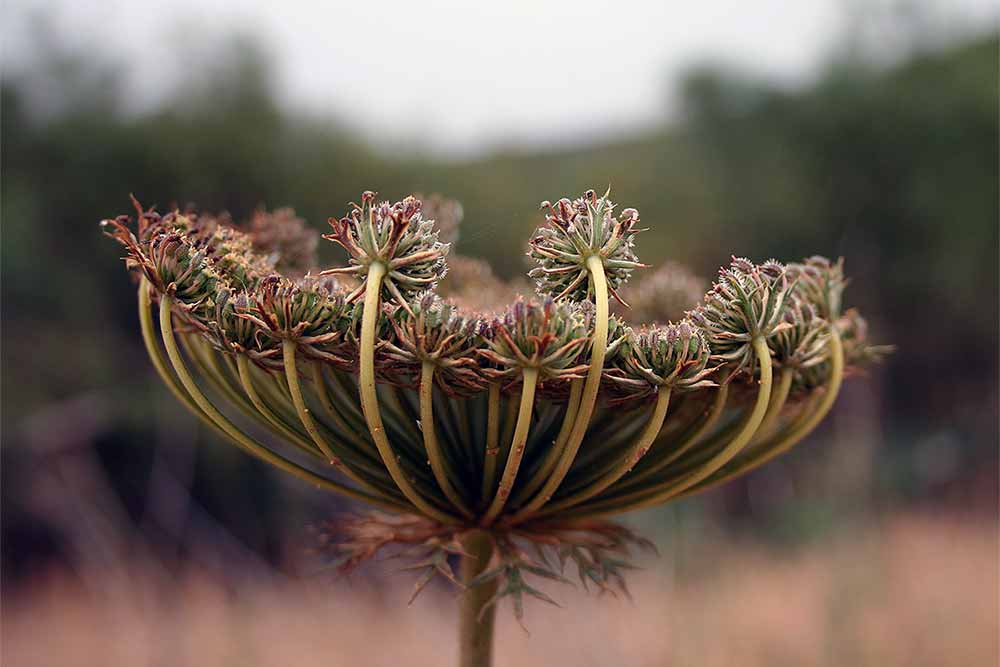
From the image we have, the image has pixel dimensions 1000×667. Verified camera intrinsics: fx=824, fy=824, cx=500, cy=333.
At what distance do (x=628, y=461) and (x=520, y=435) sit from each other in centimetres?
21

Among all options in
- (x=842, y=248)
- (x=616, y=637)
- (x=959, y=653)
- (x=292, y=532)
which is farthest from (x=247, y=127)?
(x=959, y=653)

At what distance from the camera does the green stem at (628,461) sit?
123cm

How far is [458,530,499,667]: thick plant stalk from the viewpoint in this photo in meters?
1.62

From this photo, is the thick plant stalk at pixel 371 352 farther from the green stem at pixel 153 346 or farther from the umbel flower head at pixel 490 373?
the green stem at pixel 153 346

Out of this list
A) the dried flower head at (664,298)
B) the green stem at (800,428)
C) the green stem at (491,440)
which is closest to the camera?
the green stem at (491,440)

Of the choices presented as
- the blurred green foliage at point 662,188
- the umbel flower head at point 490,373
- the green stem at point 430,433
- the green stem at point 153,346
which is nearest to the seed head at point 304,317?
the umbel flower head at point 490,373

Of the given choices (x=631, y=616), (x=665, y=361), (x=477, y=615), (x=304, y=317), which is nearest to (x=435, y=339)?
(x=304, y=317)

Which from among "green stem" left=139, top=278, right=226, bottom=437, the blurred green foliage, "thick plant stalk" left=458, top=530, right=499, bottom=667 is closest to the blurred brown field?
the blurred green foliage

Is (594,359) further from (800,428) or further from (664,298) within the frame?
(664,298)

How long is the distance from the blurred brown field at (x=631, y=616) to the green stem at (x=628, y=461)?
492 cm

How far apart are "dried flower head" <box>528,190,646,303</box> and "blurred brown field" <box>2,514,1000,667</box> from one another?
17.3 feet

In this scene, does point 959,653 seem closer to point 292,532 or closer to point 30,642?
point 292,532

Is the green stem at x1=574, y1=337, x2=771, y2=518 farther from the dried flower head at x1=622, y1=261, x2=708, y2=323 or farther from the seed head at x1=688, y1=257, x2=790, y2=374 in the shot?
the dried flower head at x1=622, y1=261, x2=708, y2=323

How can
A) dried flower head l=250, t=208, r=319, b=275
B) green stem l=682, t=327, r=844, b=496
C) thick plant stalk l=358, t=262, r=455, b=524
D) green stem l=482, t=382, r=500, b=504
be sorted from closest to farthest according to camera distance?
thick plant stalk l=358, t=262, r=455, b=524, green stem l=482, t=382, r=500, b=504, green stem l=682, t=327, r=844, b=496, dried flower head l=250, t=208, r=319, b=275
